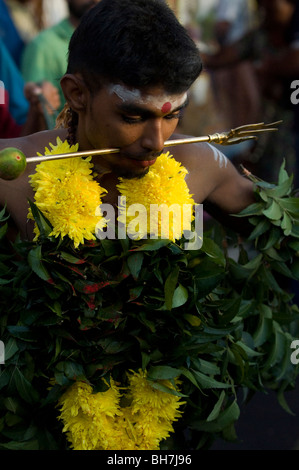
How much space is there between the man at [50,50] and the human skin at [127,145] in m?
1.70

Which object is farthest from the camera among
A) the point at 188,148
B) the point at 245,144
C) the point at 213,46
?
the point at 213,46

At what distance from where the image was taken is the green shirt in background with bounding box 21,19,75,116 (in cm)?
338

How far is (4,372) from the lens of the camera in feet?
5.44

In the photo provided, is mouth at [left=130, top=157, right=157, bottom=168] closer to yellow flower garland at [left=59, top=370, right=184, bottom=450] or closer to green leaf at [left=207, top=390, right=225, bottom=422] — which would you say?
yellow flower garland at [left=59, top=370, right=184, bottom=450]

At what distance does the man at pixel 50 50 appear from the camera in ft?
11.1

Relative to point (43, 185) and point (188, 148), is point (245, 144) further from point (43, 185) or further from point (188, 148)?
point (43, 185)

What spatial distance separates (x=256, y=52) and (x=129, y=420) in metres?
3.64

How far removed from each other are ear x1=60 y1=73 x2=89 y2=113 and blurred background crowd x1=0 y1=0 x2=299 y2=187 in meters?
1.12

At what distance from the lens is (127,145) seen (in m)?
1.56

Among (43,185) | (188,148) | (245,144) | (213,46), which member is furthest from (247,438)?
(213,46)

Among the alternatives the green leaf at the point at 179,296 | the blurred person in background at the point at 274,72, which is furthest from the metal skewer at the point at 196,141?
the blurred person in background at the point at 274,72

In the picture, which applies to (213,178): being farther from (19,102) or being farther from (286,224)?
(19,102)

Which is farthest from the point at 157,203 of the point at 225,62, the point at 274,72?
the point at 225,62

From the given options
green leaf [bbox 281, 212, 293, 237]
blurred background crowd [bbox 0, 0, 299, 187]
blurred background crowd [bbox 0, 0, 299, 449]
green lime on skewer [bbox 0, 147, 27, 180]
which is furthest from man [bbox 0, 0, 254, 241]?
blurred background crowd [bbox 0, 0, 299, 187]
